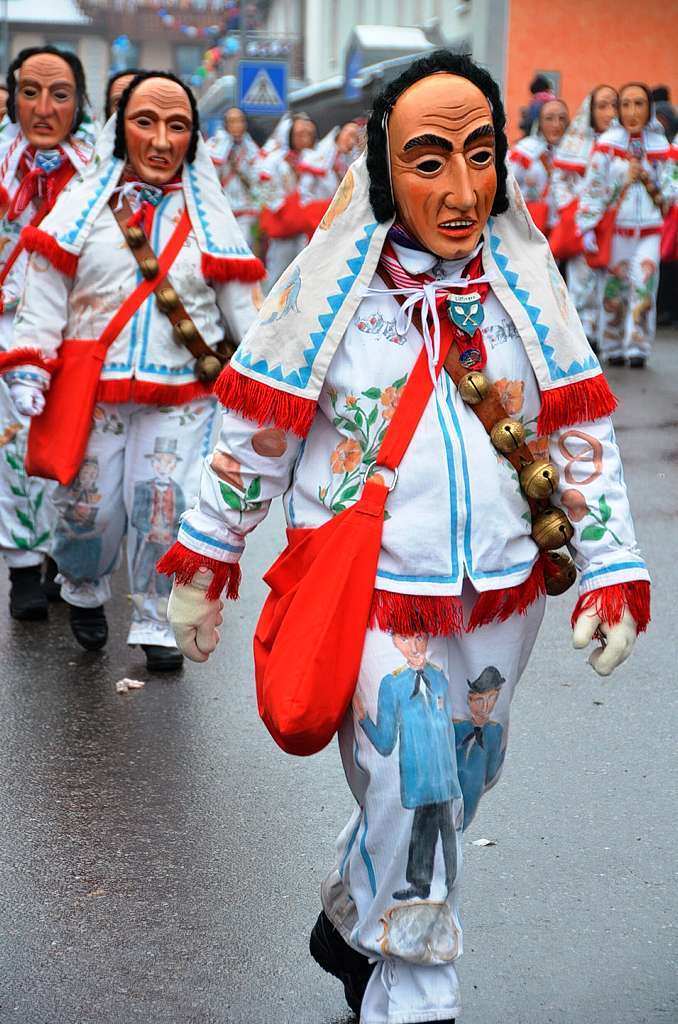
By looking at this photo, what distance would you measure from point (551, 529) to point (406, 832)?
664 millimetres

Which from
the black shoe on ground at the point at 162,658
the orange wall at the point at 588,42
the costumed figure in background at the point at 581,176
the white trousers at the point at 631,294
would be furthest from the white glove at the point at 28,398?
the orange wall at the point at 588,42

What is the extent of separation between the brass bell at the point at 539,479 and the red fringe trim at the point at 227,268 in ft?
8.66

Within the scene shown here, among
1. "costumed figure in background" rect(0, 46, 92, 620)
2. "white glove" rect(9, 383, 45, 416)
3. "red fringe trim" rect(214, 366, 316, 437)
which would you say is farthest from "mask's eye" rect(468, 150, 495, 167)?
"costumed figure in background" rect(0, 46, 92, 620)

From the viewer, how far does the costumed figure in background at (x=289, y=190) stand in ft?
65.9

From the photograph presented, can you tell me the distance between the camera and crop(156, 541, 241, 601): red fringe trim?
11.0 ft

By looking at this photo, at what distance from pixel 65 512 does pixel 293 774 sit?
1.49 metres

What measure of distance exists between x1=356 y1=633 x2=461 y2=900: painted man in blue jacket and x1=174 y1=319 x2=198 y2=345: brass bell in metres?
2.77

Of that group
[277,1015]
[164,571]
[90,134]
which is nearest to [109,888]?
[277,1015]

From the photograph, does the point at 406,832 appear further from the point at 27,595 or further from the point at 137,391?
the point at 27,595

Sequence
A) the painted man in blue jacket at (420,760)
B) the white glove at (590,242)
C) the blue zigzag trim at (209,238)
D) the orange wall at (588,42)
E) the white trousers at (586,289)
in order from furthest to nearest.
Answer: the orange wall at (588,42), the white trousers at (586,289), the white glove at (590,242), the blue zigzag trim at (209,238), the painted man in blue jacket at (420,760)

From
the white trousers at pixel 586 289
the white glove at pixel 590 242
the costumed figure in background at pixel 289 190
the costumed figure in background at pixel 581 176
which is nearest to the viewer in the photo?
the white glove at pixel 590 242

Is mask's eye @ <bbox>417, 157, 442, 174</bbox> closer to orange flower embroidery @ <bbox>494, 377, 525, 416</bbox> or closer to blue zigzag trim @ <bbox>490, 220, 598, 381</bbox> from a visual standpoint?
→ blue zigzag trim @ <bbox>490, 220, 598, 381</bbox>

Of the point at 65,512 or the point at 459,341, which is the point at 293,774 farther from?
the point at 459,341

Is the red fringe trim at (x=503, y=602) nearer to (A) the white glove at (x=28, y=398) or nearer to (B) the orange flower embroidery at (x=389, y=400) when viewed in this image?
(B) the orange flower embroidery at (x=389, y=400)
